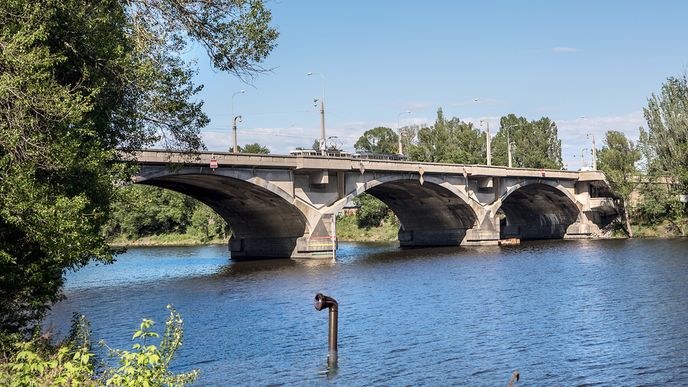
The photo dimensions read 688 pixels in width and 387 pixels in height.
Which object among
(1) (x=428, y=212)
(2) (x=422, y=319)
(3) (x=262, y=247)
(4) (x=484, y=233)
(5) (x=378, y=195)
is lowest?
(2) (x=422, y=319)

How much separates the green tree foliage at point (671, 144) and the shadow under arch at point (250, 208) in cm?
5163

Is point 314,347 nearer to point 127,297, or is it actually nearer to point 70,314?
point 70,314

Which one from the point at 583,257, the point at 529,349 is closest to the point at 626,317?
the point at 529,349

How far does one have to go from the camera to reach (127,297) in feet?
149

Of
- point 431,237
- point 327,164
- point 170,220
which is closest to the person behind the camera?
point 327,164

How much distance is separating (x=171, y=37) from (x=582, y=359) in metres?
17.1

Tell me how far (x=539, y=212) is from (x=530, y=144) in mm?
34917

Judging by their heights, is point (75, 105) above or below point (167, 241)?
above

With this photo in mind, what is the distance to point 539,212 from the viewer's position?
110 metres

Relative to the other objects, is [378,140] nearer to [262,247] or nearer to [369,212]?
[369,212]

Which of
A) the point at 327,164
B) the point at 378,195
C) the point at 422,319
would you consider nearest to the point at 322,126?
the point at 327,164

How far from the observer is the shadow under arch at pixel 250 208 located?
65.7m

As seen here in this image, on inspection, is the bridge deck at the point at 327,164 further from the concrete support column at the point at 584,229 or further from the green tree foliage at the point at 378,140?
the green tree foliage at the point at 378,140

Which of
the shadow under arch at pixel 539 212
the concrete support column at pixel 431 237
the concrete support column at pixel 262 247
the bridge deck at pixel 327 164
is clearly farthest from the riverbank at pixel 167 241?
the bridge deck at pixel 327 164
